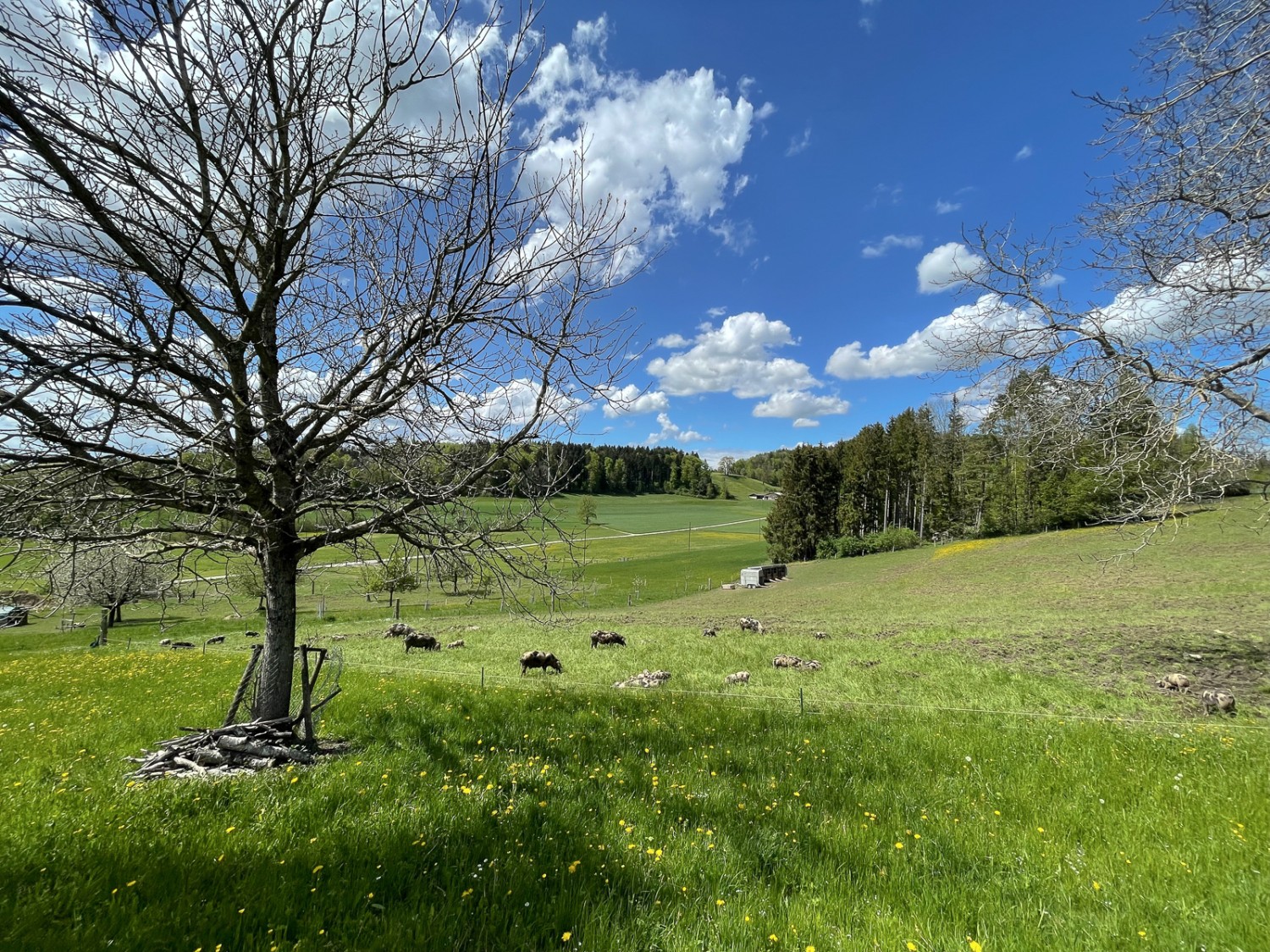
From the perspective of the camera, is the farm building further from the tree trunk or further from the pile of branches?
the pile of branches

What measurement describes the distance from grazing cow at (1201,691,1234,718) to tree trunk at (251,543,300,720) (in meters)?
13.9

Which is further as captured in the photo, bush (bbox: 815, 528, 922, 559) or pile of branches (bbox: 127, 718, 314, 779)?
bush (bbox: 815, 528, 922, 559)

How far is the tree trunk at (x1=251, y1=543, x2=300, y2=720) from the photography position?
548cm

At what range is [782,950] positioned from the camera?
8.63 feet

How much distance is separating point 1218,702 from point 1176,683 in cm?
148

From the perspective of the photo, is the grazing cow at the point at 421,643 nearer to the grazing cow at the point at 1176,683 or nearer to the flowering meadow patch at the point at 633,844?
the flowering meadow patch at the point at 633,844

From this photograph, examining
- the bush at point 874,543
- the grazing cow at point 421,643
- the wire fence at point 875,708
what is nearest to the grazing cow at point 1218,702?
the wire fence at point 875,708

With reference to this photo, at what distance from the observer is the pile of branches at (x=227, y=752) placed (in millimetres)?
4855

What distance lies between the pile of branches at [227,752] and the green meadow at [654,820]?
1.14 feet

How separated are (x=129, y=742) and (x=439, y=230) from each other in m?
6.76

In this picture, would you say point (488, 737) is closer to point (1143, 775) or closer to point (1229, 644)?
point (1143, 775)

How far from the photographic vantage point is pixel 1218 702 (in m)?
8.59

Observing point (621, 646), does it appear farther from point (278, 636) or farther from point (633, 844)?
point (633, 844)

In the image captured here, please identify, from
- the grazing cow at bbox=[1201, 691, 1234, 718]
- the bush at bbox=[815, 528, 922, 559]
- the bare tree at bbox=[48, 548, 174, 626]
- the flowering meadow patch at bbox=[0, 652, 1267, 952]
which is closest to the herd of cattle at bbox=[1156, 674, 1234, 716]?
the grazing cow at bbox=[1201, 691, 1234, 718]
